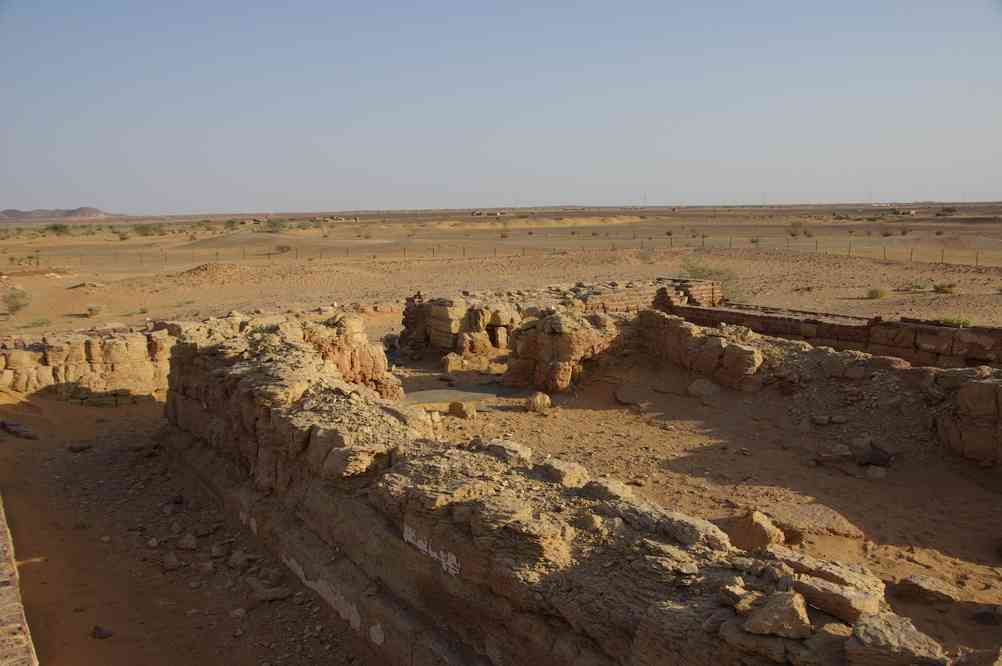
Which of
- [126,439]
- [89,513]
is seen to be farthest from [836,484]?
[126,439]

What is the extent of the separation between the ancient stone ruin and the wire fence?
27552 millimetres

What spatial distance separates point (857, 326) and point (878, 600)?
1102cm

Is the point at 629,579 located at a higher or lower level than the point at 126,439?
higher

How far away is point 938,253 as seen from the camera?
36906mm

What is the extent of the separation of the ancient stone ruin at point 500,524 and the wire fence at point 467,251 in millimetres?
27552

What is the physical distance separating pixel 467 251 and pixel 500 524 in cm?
4142

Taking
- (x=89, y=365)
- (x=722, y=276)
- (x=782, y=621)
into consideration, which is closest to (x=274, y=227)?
(x=722, y=276)

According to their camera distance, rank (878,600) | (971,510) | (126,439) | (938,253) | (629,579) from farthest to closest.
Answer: (938,253), (126,439), (971,510), (629,579), (878,600)

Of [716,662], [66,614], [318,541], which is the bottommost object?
[66,614]

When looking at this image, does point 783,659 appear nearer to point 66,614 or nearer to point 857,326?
point 66,614

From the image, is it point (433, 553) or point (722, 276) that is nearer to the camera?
point (433, 553)

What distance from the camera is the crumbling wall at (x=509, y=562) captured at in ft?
11.9

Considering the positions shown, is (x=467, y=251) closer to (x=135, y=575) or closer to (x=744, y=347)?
(x=744, y=347)

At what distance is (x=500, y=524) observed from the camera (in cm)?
471
